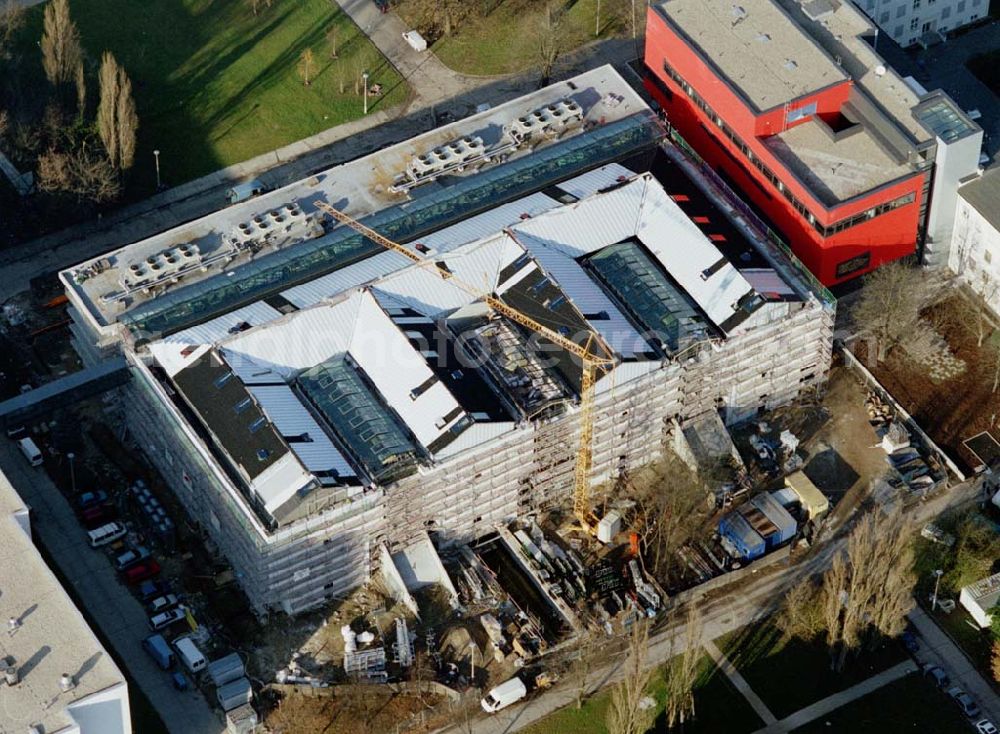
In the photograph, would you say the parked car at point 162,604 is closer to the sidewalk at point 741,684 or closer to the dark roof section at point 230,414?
the dark roof section at point 230,414

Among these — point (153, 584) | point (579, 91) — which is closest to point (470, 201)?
point (579, 91)

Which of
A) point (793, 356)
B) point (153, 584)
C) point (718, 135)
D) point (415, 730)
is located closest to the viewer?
point (415, 730)

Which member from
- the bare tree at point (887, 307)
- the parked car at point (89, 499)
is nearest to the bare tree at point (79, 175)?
the parked car at point (89, 499)

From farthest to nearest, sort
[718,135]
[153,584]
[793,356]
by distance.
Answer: [718,135] → [793,356] → [153,584]

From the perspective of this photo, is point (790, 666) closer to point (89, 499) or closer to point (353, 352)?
point (353, 352)

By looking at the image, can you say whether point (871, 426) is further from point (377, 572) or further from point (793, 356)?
point (377, 572)

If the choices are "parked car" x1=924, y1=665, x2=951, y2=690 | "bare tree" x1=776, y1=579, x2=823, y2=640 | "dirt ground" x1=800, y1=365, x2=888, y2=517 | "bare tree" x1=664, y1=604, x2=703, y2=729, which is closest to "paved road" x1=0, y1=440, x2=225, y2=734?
"bare tree" x1=664, y1=604, x2=703, y2=729
